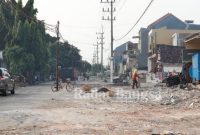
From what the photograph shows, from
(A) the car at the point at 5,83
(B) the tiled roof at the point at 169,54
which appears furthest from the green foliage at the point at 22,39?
(A) the car at the point at 5,83

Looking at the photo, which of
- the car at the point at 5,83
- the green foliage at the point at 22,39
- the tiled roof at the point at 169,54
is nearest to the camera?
the car at the point at 5,83

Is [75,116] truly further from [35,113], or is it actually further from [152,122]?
[152,122]

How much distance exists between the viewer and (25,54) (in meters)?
64.1

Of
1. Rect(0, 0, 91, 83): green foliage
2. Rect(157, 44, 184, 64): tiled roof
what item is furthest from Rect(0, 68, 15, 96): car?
Rect(0, 0, 91, 83): green foliage

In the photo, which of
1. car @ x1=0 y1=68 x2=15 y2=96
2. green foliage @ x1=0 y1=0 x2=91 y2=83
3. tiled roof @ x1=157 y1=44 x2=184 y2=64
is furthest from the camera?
green foliage @ x1=0 y1=0 x2=91 y2=83

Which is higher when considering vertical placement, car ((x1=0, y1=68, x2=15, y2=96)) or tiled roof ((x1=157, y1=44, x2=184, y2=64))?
tiled roof ((x1=157, y1=44, x2=184, y2=64))

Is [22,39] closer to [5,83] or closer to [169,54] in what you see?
[169,54]

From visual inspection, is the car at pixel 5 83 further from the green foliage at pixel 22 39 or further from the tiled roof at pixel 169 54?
the green foliage at pixel 22 39

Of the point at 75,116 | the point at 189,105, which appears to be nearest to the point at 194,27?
the point at 189,105

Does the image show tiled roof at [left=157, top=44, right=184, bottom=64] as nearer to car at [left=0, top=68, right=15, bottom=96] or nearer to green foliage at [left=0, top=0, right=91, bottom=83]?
green foliage at [left=0, top=0, right=91, bottom=83]

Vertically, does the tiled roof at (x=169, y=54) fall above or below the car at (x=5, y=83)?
above

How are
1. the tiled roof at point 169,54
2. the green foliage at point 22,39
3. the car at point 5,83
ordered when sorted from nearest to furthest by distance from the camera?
the car at point 5,83
the tiled roof at point 169,54
the green foliage at point 22,39

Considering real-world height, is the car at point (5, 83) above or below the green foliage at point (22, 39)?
below

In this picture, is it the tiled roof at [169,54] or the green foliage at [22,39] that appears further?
the green foliage at [22,39]
